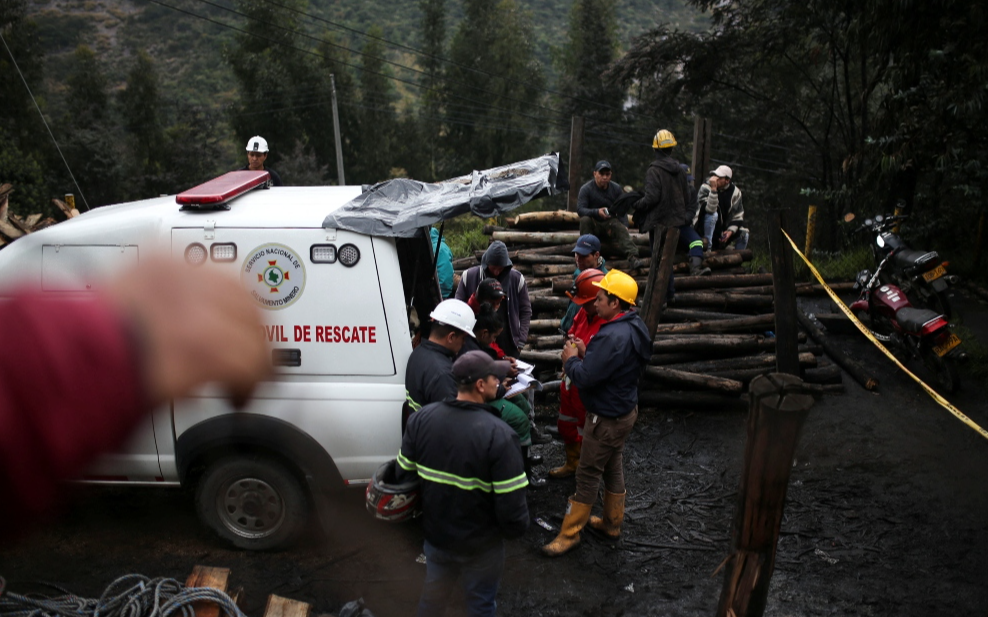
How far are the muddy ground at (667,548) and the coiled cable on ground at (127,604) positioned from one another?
0.48m

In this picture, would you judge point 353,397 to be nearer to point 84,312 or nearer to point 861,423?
point 84,312

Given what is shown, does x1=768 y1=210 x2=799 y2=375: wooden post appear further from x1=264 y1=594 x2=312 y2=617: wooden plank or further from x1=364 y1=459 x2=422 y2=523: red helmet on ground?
x1=264 y1=594 x2=312 y2=617: wooden plank

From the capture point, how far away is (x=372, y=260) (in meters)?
4.86

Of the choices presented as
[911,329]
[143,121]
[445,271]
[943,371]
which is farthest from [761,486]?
[143,121]

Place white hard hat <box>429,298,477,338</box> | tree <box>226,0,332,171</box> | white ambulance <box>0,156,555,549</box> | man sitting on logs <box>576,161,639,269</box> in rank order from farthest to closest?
1. tree <box>226,0,332,171</box>
2. man sitting on logs <box>576,161,639,269</box>
3. white ambulance <box>0,156,555,549</box>
4. white hard hat <box>429,298,477,338</box>

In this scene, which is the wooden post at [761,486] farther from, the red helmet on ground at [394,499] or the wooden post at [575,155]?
the wooden post at [575,155]

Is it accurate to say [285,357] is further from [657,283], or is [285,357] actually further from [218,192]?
[657,283]

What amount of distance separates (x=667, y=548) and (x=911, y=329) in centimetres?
412

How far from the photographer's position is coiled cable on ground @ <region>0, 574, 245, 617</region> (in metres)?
4.21

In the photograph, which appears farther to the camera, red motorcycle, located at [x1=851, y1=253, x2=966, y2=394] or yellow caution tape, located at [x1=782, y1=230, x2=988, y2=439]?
red motorcycle, located at [x1=851, y1=253, x2=966, y2=394]

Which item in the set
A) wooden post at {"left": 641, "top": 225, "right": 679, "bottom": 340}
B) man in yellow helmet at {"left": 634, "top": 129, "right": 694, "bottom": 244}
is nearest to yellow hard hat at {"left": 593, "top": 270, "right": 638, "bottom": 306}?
wooden post at {"left": 641, "top": 225, "right": 679, "bottom": 340}

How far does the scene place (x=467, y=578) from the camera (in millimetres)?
3789

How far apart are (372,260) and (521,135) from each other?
40409 millimetres

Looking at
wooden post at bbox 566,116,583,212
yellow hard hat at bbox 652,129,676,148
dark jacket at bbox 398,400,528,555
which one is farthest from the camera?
wooden post at bbox 566,116,583,212
